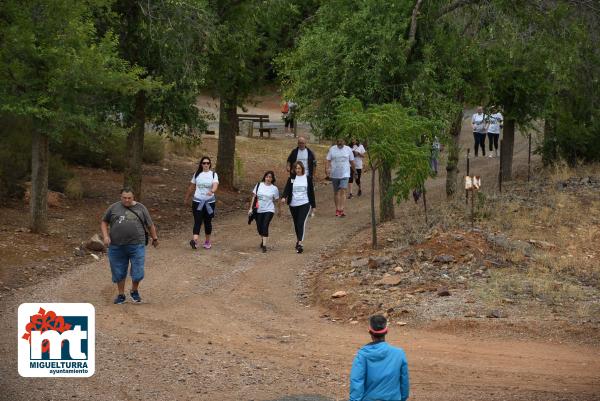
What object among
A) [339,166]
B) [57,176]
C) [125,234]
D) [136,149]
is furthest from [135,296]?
[57,176]

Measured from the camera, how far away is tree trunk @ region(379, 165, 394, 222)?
2144 centimetres

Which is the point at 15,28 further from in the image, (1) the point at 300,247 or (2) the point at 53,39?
(1) the point at 300,247

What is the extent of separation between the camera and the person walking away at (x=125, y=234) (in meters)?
15.0

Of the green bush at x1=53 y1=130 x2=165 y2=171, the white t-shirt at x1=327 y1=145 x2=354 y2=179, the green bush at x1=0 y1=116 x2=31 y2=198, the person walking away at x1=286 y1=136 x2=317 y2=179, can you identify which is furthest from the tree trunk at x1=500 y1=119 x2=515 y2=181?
the green bush at x1=0 y1=116 x2=31 y2=198

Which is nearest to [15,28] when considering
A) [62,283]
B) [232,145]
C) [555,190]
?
[62,283]

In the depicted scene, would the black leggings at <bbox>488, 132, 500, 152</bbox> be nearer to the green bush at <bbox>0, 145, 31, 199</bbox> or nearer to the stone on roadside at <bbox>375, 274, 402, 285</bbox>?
the green bush at <bbox>0, 145, 31, 199</bbox>

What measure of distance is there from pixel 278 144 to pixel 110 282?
21.3m

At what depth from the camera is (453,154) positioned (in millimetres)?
23203

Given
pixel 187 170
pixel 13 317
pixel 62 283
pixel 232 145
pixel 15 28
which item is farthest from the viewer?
pixel 187 170

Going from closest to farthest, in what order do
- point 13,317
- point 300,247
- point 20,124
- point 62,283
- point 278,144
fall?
point 13,317 → point 62,283 → point 300,247 → point 20,124 → point 278,144

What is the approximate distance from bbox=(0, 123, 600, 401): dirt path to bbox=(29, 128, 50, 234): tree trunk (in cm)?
245

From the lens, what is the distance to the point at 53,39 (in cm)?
1861

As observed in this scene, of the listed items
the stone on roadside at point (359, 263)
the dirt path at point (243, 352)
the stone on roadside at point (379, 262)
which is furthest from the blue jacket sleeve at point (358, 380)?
the stone on roadside at point (359, 263)

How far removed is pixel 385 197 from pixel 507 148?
786cm
